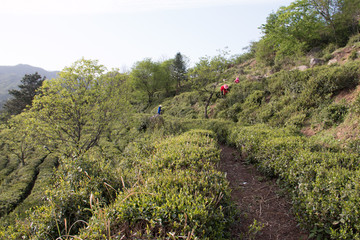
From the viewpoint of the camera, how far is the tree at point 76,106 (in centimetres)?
937

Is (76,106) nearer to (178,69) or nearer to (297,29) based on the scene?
(297,29)

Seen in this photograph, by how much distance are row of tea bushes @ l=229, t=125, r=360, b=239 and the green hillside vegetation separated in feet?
0.08

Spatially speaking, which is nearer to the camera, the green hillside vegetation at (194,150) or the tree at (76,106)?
the green hillside vegetation at (194,150)

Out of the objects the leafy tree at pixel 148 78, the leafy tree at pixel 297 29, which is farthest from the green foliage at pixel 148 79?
the leafy tree at pixel 297 29

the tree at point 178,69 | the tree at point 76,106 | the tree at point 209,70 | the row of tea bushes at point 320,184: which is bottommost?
the row of tea bushes at point 320,184

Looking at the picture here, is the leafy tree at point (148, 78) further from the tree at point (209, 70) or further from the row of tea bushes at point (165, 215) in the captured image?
the row of tea bushes at point (165, 215)

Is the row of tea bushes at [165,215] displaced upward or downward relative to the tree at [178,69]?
downward

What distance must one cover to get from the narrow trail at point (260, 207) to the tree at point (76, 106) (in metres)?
7.23

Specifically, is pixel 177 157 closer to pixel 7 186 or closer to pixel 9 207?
pixel 9 207

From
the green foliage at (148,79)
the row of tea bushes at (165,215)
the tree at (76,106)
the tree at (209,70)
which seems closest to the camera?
the row of tea bushes at (165,215)

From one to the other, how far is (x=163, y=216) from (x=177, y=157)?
2.45 metres

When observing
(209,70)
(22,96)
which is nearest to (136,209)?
(209,70)

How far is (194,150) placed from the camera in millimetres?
5508

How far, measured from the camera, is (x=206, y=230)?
2629 mm
